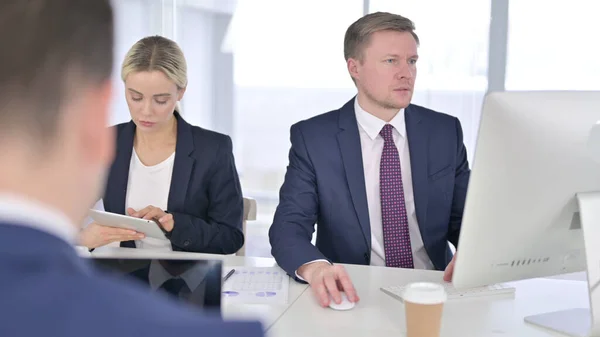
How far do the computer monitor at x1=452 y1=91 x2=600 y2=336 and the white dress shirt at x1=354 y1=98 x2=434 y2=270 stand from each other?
2.80 ft

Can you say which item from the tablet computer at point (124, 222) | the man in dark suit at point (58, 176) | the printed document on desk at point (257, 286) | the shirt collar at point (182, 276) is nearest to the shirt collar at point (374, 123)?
the printed document on desk at point (257, 286)

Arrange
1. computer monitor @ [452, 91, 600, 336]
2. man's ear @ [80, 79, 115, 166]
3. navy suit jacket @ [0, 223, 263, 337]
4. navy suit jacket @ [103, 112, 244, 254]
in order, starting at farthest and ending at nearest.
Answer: navy suit jacket @ [103, 112, 244, 254] → computer monitor @ [452, 91, 600, 336] → man's ear @ [80, 79, 115, 166] → navy suit jacket @ [0, 223, 263, 337]

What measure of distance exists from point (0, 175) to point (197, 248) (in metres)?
1.78

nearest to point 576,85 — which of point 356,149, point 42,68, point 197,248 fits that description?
point 356,149

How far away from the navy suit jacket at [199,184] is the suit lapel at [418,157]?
2.22ft

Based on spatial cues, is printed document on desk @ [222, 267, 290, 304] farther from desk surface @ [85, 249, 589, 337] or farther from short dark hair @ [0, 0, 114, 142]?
short dark hair @ [0, 0, 114, 142]

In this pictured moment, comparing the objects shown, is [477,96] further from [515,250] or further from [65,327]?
[65,327]

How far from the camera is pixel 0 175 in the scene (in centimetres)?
51

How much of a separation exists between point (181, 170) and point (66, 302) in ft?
6.74

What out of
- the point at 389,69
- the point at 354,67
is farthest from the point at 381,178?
the point at 354,67

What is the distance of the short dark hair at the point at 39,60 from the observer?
0.52m

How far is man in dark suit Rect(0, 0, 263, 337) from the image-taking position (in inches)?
18.2

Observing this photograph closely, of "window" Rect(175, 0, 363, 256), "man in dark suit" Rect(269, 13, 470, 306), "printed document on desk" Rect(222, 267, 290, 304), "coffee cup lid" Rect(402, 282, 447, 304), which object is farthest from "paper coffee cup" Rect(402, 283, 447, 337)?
"window" Rect(175, 0, 363, 256)

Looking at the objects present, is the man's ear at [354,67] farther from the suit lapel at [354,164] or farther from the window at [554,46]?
the window at [554,46]
